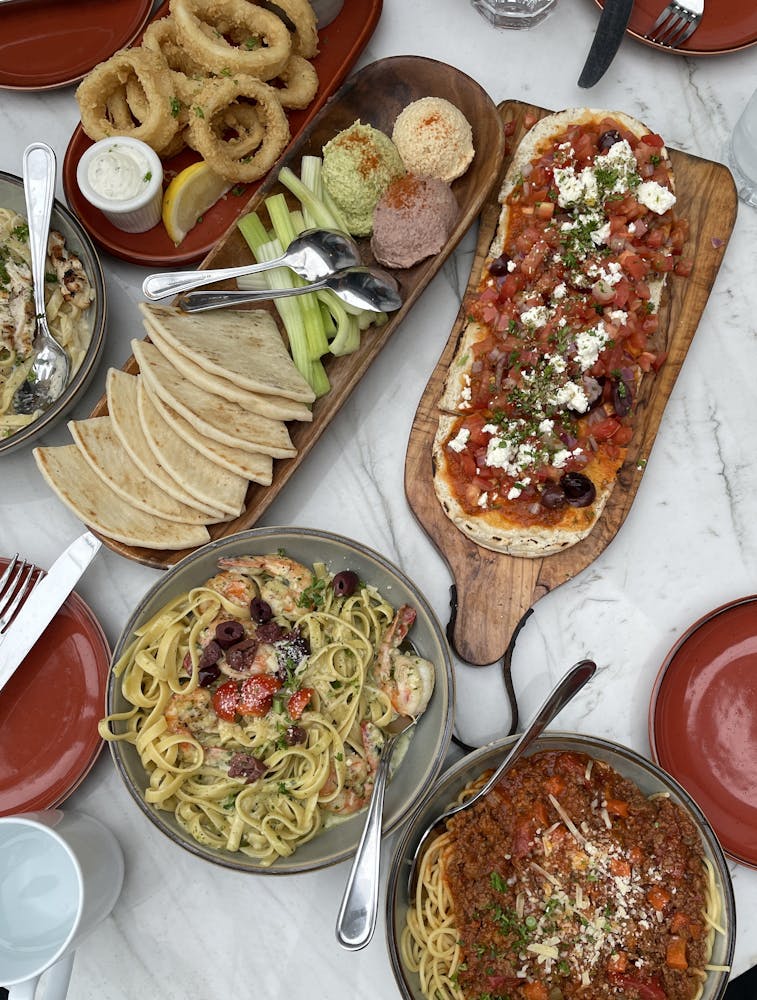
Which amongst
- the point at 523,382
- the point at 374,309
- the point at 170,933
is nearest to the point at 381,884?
the point at 170,933

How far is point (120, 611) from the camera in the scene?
4867mm

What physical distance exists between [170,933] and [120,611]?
1.76m

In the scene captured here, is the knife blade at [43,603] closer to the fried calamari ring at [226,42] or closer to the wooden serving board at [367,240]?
the wooden serving board at [367,240]

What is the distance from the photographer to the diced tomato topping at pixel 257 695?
164 inches

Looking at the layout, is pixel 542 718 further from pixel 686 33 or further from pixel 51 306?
pixel 686 33

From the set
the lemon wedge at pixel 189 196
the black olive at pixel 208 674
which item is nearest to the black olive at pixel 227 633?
the black olive at pixel 208 674

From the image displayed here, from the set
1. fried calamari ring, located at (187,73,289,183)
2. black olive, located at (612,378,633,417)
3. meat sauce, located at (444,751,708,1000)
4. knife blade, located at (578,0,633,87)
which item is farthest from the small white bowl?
meat sauce, located at (444,751,708,1000)

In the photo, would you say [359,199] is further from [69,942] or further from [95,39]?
[69,942]

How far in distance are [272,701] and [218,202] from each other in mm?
2832

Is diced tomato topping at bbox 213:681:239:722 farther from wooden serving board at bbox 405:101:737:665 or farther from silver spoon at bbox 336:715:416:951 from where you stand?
wooden serving board at bbox 405:101:737:665

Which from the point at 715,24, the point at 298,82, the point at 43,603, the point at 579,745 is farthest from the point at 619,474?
the point at 43,603

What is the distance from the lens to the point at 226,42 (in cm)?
482

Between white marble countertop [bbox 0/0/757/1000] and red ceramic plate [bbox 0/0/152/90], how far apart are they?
0.59ft

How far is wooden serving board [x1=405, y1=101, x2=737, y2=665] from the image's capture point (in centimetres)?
467
